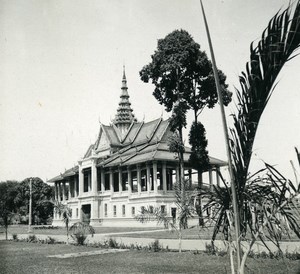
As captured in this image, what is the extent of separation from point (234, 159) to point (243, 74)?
0.99 meters

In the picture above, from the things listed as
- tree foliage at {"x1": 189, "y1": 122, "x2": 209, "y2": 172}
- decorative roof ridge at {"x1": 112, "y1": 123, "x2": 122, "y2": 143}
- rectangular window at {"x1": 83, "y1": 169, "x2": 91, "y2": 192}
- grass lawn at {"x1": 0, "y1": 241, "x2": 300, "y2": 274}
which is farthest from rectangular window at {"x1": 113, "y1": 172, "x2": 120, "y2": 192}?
grass lawn at {"x1": 0, "y1": 241, "x2": 300, "y2": 274}

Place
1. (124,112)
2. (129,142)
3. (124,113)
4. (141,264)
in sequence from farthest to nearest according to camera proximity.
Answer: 1. (124,112)
2. (124,113)
3. (129,142)
4. (141,264)

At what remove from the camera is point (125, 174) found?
167ft

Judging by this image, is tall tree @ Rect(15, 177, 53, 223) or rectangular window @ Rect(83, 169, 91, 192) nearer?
rectangular window @ Rect(83, 169, 91, 192)

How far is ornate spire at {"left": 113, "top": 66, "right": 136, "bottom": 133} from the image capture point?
200 ft

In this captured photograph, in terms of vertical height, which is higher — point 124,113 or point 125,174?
point 124,113

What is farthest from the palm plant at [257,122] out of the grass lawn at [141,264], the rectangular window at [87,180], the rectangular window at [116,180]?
the rectangular window at [87,180]

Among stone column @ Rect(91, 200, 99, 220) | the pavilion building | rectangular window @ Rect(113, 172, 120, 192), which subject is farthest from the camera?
rectangular window @ Rect(113, 172, 120, 192)

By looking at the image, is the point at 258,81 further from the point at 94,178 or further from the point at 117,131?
the point at 117,131

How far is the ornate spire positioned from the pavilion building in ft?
0.52

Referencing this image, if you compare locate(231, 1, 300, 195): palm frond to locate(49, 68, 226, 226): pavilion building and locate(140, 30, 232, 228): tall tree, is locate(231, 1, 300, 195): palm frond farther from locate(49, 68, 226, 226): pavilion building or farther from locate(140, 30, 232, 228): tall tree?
locate(49, 68, 226, 226): pavilion building

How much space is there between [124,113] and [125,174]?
1410cm

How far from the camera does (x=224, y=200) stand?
4.70 metres

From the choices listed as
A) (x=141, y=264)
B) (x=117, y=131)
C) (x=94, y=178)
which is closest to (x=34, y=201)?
(x=94, y=178)
